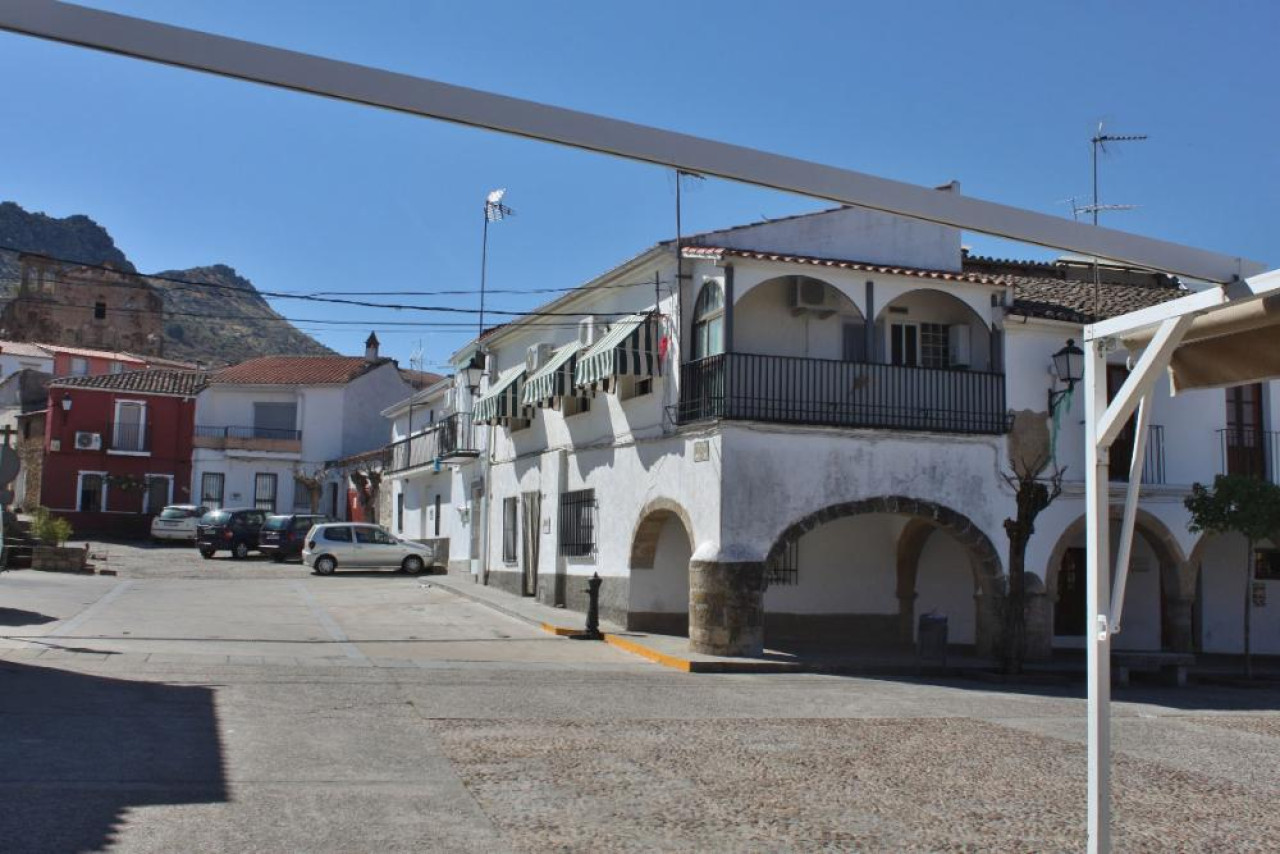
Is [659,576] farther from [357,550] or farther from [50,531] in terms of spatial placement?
[50,531]

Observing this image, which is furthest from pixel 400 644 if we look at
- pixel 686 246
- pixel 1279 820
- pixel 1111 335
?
pixel 1111 335

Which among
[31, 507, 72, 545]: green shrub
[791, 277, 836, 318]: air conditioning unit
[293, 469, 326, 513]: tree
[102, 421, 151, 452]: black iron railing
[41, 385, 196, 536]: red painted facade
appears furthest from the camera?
[293, 469, 326, 513]: tree

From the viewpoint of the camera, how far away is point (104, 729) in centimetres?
925

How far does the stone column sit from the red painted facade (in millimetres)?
35216

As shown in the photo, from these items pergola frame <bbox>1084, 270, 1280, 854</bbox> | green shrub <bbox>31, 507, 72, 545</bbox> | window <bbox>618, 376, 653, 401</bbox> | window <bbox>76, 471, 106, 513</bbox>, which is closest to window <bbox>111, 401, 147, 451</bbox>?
window <bbox>76, 471, 106, 513</bbox>

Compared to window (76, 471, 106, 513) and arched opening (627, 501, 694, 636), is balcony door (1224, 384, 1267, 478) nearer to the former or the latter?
arched opening (627, 501, 694, 636)

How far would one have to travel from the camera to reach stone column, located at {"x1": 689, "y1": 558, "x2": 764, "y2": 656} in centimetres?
1678

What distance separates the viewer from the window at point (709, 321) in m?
18.1

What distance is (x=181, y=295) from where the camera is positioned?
114250 mm

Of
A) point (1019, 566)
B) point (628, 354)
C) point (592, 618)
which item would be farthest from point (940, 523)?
point (592, 618)

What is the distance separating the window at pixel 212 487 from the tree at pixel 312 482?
2.99m

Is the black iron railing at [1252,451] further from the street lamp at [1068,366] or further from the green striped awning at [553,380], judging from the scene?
the green striped awning at [553,380]

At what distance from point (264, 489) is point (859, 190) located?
157 ft

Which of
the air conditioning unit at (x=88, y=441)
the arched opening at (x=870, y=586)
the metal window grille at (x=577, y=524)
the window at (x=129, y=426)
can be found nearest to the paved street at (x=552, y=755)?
the arched opening at (x=870, y=586)
